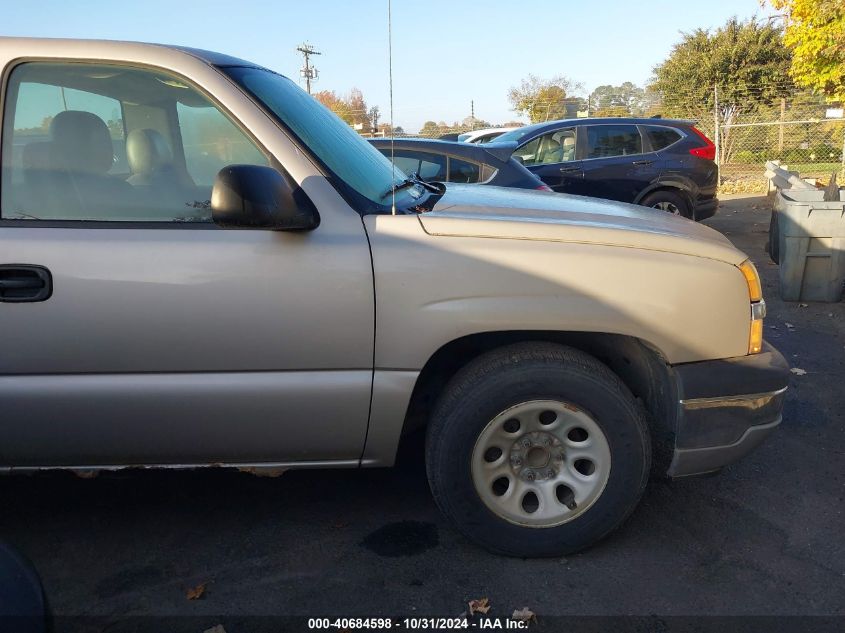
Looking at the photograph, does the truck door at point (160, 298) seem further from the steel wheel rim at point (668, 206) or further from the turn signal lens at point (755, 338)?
the steel wheel rim at point (668, 206)

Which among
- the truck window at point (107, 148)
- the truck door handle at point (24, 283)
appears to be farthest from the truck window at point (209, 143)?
the truck door handle at point (24, 283)

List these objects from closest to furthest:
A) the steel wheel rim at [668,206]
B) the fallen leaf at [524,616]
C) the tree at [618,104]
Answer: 1. the fallen leaf at [524,616]
2. the steel wheel rim at [668,206]
3. the tree at [618,104]

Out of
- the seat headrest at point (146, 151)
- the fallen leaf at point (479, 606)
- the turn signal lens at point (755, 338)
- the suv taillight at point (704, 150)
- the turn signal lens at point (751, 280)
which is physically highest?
the seat headrest at point (146, 151)

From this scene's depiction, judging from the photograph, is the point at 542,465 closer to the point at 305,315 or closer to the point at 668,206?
the point at 305,315

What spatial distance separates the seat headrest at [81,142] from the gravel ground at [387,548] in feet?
4.02

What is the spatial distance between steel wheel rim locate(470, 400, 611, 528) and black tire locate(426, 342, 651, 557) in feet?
0.10

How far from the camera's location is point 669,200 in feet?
32.6

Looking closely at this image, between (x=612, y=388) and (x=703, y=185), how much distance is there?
27.0 feet

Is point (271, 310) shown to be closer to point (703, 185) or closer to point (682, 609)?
point (682, 609)

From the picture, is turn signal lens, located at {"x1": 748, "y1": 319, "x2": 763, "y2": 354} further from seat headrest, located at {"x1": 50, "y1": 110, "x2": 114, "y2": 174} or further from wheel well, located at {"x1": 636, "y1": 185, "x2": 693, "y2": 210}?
wheel well, located at {"x1": 636, "y1": 185, "x2": 693, "y2": 210}

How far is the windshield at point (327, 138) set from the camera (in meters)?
2.76

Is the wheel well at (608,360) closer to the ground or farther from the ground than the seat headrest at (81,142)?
closer to the ground

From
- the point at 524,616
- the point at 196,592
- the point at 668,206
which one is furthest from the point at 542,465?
the point at 668,206

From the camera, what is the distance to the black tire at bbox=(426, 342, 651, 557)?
2672mm
